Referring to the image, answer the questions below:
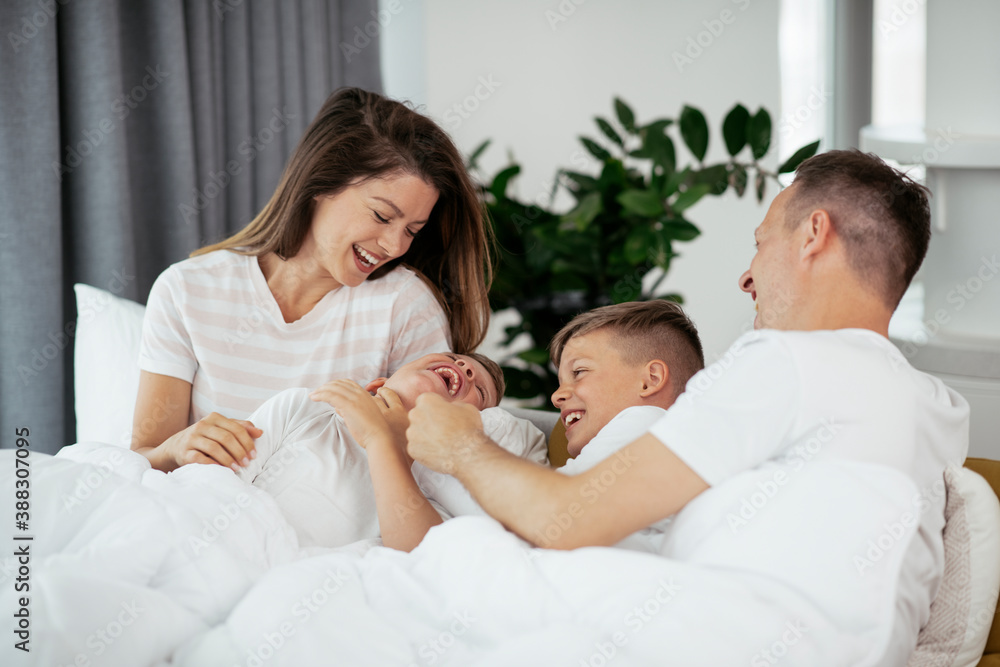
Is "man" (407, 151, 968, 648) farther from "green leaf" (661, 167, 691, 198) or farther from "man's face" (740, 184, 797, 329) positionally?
"green leaf" (661, 167, 691, 198)

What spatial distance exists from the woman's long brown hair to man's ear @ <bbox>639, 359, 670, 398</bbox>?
599 millimetres

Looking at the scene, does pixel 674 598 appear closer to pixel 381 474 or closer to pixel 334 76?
pixel 381 474

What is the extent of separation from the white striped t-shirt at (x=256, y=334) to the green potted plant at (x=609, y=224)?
1.78 feet

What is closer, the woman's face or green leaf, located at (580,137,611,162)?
the woman's face

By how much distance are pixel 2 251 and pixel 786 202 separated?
73.1 inches

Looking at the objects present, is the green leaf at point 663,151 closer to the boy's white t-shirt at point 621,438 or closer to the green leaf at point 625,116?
the green leaf at point 625,116

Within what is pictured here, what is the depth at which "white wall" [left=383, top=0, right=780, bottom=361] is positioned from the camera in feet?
11.1

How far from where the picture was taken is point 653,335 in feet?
4.98

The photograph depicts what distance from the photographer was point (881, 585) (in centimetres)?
96

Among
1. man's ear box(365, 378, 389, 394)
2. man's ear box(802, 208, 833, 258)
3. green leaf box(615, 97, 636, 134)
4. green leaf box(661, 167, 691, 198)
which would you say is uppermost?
green leaf box(615, 97, 636, 134)

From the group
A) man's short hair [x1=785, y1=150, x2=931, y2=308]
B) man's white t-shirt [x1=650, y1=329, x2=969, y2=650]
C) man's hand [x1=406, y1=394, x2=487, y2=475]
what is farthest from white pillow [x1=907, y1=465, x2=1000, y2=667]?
man's hand [x1=406, y1=394, x2=487, y2=475]

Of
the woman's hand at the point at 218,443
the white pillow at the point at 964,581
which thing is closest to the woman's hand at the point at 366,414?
the woman's hand at the point at 218,443

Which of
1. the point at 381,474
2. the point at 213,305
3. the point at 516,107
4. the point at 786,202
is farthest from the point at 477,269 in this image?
the point at 516,107

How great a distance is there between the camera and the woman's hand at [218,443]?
1397 millimetres
